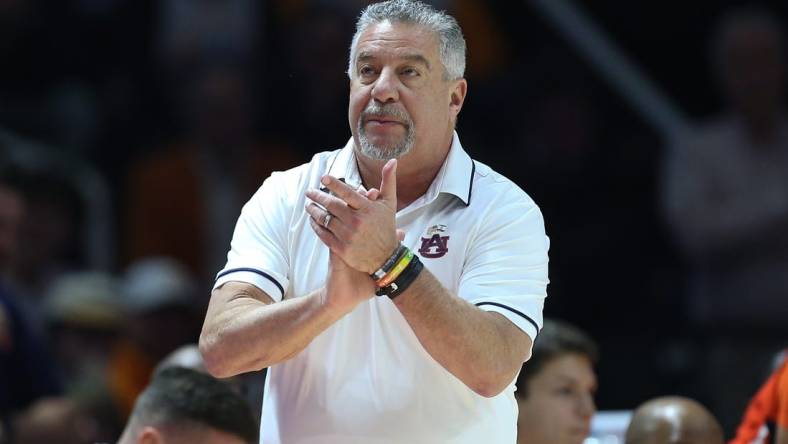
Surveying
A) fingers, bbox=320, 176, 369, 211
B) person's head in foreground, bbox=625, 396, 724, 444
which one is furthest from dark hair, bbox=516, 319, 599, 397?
fingers, bbox=320, 176, 369, 211

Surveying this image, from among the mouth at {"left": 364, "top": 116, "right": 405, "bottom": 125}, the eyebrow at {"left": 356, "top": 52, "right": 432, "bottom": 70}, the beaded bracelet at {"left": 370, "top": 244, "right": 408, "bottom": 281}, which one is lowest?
the beaded bracelet at {"left": 370, "top": 244, "right": 408, "bottom": 281}

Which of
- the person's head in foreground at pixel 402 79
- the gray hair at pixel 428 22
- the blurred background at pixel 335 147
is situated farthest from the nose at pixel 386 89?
the blurred background at pixel 335 147

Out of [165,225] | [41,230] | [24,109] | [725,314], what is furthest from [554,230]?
[24,109]

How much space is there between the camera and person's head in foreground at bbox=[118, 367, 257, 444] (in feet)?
18.5

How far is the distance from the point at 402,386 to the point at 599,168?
4.80m

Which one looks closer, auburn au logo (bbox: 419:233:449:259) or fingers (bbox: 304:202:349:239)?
fingers (bbox: 304:202:349:239)

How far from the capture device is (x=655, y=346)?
28.5 feet

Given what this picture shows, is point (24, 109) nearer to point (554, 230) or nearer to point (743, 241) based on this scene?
point (554, 230)

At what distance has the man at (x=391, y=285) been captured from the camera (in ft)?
15.0

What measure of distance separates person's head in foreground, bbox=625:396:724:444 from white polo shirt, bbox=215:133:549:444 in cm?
134

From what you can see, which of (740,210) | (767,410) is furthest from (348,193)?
(740,210)

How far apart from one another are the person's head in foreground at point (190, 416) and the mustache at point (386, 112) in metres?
1.38

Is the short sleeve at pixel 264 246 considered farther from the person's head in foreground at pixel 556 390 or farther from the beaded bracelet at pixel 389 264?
the person's head in foreground at pixel 556 390

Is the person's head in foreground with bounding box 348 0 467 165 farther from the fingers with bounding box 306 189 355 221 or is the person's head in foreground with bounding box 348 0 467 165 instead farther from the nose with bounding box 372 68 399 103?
the fingers with bounding box 306 189 355 221
